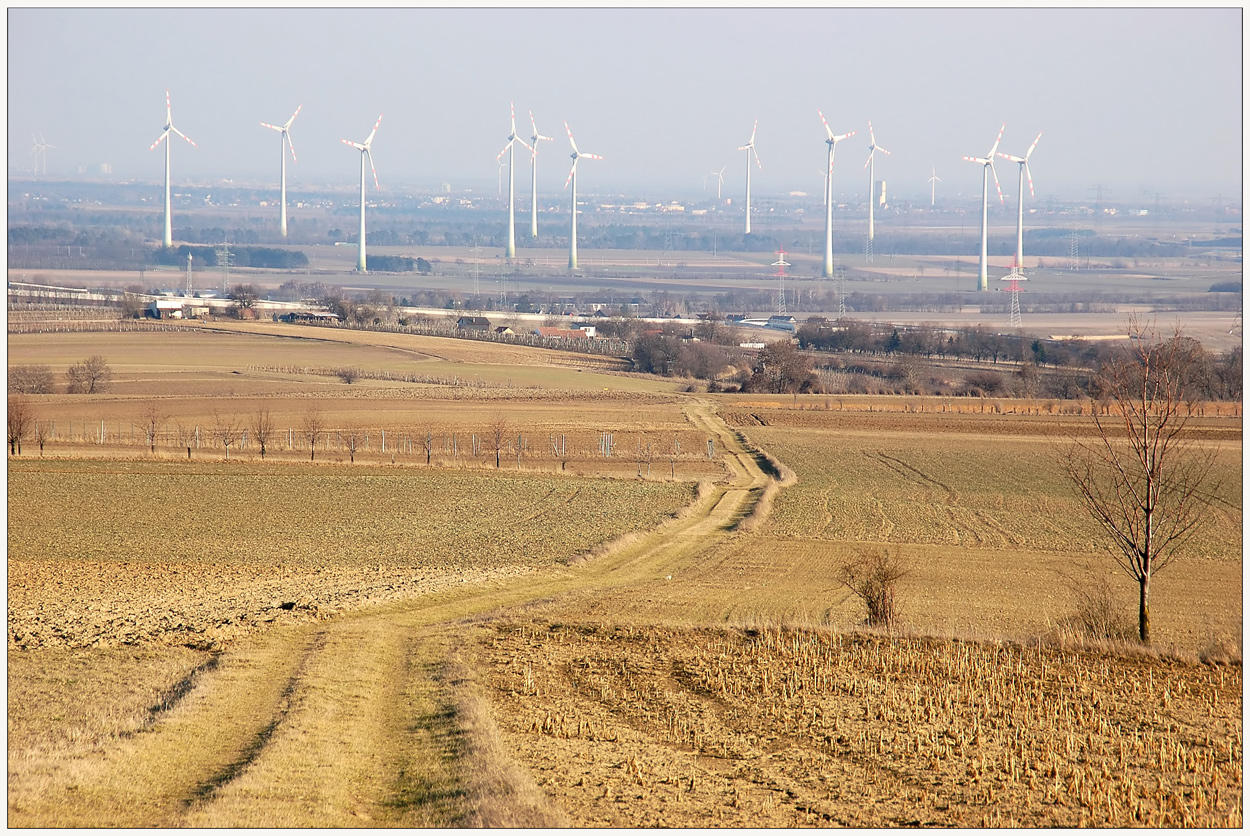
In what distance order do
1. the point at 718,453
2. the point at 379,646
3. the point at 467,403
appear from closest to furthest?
the point at 379,646 → the point at 718,453 → the point at 467,403

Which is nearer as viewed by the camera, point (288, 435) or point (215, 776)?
point (215, 776)

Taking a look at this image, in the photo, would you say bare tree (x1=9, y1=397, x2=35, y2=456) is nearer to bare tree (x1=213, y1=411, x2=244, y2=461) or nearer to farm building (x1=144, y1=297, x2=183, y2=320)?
bare tree (x1=213, y1=411, x2=244, y2=461)

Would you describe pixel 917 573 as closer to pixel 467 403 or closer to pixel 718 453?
pixel 718 453

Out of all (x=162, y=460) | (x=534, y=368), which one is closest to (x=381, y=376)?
(x=534, y=368)

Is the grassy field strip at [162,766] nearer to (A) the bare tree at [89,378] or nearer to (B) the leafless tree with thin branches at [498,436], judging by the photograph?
(B) the leafless tree with thin branches at [498,436]

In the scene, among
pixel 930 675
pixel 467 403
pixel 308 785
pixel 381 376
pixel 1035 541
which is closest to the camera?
pixel 308 785

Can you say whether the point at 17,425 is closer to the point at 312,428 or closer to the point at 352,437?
the point at 312,428
